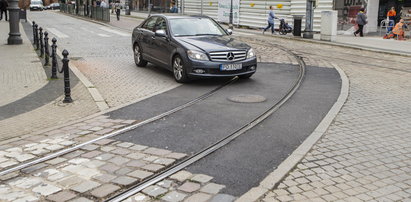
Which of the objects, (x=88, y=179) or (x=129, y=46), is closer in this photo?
(x=88, y=179)

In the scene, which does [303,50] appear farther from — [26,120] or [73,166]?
[73,166]

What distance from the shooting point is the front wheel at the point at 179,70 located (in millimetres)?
10508

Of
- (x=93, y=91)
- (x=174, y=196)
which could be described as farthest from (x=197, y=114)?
(x=174, y=196)

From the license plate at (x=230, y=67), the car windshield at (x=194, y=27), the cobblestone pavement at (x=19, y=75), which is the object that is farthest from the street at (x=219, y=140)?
the car windshield at (x=194, y=27)

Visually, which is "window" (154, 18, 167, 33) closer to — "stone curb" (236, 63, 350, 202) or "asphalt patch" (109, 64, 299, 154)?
"asphalt patch" (109, 64, 299, 154)

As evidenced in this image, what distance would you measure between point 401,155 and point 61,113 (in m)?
5.57

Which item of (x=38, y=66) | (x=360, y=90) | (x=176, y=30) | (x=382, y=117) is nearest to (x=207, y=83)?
(x=176, y=30)

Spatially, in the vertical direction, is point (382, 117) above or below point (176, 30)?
below

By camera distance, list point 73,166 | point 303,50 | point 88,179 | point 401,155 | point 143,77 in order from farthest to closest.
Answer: point 303,50 < point 143,77 < point 401,155 < point 73,166 < point 88,179

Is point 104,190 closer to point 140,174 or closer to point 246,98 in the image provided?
point 140,174

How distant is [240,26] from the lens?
109 feet

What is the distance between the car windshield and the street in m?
1.27

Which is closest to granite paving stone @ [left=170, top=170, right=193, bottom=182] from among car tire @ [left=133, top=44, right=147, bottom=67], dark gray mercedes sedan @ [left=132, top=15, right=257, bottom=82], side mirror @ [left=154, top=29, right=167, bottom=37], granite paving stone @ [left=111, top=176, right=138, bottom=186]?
granite paving stone @ [left=111, top=176, right=138, bottom=186]

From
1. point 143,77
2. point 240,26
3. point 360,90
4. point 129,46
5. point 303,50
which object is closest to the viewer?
point 360,90
